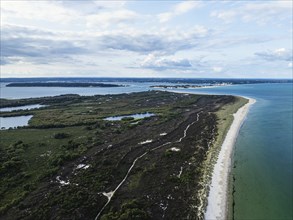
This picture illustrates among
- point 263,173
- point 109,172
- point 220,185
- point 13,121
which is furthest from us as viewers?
point 13,121

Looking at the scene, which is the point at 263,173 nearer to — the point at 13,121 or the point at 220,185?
the point at 220,185

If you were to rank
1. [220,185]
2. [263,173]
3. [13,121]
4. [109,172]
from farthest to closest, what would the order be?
[13,121] < [263,173] < [109,172] < [220,185]

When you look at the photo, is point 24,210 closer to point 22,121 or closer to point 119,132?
point 119,132

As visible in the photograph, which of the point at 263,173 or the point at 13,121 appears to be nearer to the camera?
the point at 263,173

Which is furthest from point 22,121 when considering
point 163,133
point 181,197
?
point 181,197

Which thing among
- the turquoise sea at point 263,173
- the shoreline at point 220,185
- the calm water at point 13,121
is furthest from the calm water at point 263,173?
the calm water at point 13,121

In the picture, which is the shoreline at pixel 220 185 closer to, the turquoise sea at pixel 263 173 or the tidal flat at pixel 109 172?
the tidal flat at pixel 109 172

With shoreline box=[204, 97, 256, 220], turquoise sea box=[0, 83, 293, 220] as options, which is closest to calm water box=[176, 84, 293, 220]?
turquoise sea box=[0, 83, 293, 220]

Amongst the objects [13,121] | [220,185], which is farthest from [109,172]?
[13,121]

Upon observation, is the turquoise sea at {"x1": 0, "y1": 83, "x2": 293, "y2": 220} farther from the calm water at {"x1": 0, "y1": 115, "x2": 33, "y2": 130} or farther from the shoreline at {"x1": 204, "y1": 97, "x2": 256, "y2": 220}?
the calm water at {"x1": 0, "y1": 115, "x2": 33, "y2": 130}
